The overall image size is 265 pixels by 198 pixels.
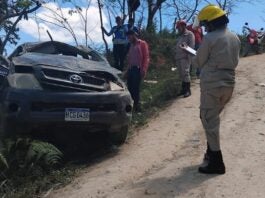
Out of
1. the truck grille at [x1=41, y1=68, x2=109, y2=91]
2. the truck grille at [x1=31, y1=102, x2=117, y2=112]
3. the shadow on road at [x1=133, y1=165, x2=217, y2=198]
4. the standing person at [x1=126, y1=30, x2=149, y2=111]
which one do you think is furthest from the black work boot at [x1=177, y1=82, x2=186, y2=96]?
the shadow on road at [x1=133, y1=165, x2=217, y2=198]

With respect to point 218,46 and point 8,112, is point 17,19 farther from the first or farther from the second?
point 218,46

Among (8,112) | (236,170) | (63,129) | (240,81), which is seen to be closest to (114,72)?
(63,129)

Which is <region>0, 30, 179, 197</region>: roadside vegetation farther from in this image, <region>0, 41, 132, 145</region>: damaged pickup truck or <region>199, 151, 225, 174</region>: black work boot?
<region>199, 151, 225, 174</region>: black work boot

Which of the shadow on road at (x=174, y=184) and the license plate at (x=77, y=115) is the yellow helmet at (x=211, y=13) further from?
the license plate at (x=77, y=115)

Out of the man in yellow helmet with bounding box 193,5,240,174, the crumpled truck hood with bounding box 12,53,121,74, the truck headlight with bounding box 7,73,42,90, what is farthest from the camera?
the crumpled truck hood with bounding box 12,53,121,74

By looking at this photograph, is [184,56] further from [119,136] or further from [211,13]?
[211,13]

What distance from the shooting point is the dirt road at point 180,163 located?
240 inches

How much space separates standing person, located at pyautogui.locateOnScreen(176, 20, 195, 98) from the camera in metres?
11.4

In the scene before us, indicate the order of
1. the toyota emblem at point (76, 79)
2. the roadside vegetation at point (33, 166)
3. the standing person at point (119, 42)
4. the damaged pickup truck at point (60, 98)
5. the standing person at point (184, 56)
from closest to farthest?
the roadside vegetation at point (33, 166)
the damaged pickup truck at point (60, 98)
the toyota emblem at point (76, 79)
the standing person at point (184, 56)
the standing person at point (119, 42)

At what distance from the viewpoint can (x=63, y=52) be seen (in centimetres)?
917

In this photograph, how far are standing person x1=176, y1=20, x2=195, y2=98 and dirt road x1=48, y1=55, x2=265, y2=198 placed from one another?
3.71ft

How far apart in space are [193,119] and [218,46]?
3.73m

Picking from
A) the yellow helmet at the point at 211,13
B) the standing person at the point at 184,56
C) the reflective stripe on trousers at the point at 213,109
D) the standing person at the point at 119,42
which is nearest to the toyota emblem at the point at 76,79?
the reflective stripe on trousers at the point at 213,109

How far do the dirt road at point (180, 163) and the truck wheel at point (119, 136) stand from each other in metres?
0.13
